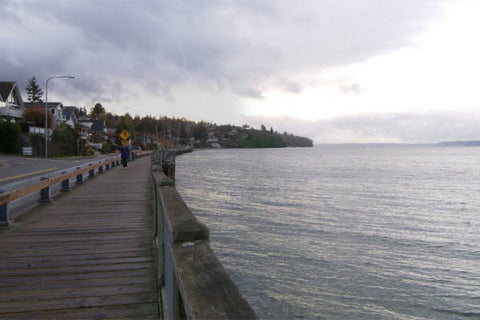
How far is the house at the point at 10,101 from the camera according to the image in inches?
2061

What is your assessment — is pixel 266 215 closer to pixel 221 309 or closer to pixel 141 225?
pixel 141 225

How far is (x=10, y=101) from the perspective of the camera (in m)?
58.1

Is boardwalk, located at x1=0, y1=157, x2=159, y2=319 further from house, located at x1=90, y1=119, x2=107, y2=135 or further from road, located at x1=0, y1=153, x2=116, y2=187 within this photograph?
house, located at x1=90, y1=119, x2=107, y2=135

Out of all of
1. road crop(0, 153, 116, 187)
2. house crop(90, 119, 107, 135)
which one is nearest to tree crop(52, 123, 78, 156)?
road crop(0, 153, 116, 187)

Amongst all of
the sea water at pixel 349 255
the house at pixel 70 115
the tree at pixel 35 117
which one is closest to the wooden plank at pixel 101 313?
the sea water at pixel 349 255

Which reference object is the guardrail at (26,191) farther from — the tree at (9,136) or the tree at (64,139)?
the tree at (64,139)

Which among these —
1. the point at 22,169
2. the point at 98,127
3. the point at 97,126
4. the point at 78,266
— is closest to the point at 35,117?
the point at 22,169

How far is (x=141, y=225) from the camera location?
7.71 m

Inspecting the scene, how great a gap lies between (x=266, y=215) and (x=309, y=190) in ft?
41.0

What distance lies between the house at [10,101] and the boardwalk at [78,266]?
5077cm

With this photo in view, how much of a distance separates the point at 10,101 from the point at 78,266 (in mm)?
62304

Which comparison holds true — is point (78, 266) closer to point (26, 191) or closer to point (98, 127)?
point (26, 191)

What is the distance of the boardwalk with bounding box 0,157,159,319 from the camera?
4.00m

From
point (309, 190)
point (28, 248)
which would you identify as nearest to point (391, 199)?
point (309, 190)
